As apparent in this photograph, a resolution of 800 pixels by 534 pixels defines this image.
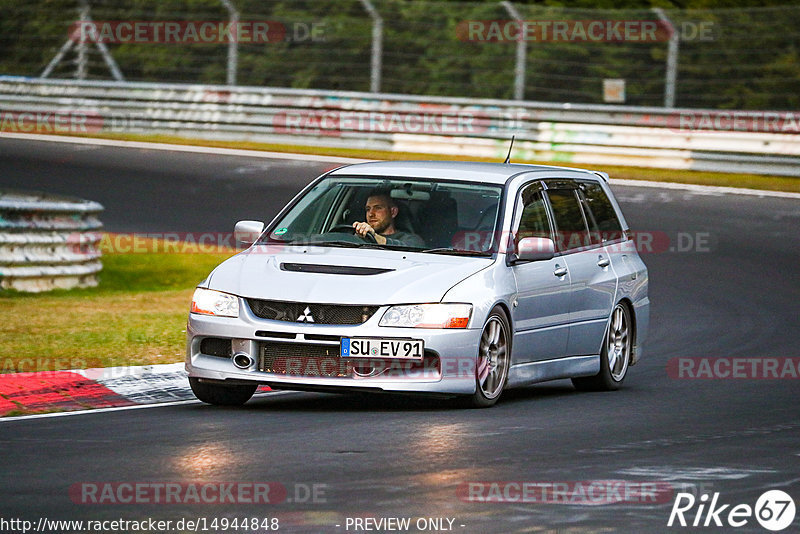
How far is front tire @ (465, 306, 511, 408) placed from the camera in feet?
31.3

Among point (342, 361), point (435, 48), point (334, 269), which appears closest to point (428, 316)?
point (342, 361)

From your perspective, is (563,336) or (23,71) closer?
(563,336)

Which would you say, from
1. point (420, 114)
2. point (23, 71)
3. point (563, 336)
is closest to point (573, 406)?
point (563, 336)

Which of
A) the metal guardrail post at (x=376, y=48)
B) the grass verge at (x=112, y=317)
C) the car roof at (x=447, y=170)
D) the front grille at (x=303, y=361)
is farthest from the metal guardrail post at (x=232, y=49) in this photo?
the front grille at (x=303, y=361)

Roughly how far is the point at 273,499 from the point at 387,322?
257cm

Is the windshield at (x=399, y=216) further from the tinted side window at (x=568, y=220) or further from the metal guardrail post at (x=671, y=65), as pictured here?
the metal guardrail post at (x=671, y=65)

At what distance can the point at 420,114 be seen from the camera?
90.4 ft

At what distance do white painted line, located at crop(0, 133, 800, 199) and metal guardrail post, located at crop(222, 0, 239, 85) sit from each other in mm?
1714

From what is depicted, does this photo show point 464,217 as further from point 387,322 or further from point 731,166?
point 731,166

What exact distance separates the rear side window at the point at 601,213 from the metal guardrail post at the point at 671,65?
1405 centimetres

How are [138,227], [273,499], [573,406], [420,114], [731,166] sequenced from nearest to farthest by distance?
[273,499]
[573,406]
[138,227]
[731,166]
[420,114]

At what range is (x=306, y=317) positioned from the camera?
30.2 ft

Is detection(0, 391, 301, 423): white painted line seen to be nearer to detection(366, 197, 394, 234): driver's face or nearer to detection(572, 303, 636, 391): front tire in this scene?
detection(366, 197, 394, 234): driver's face

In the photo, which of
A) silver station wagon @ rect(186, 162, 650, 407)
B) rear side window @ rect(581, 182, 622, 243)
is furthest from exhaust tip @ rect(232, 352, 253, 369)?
rear side window @ rect(581, 182, 622, 243)
